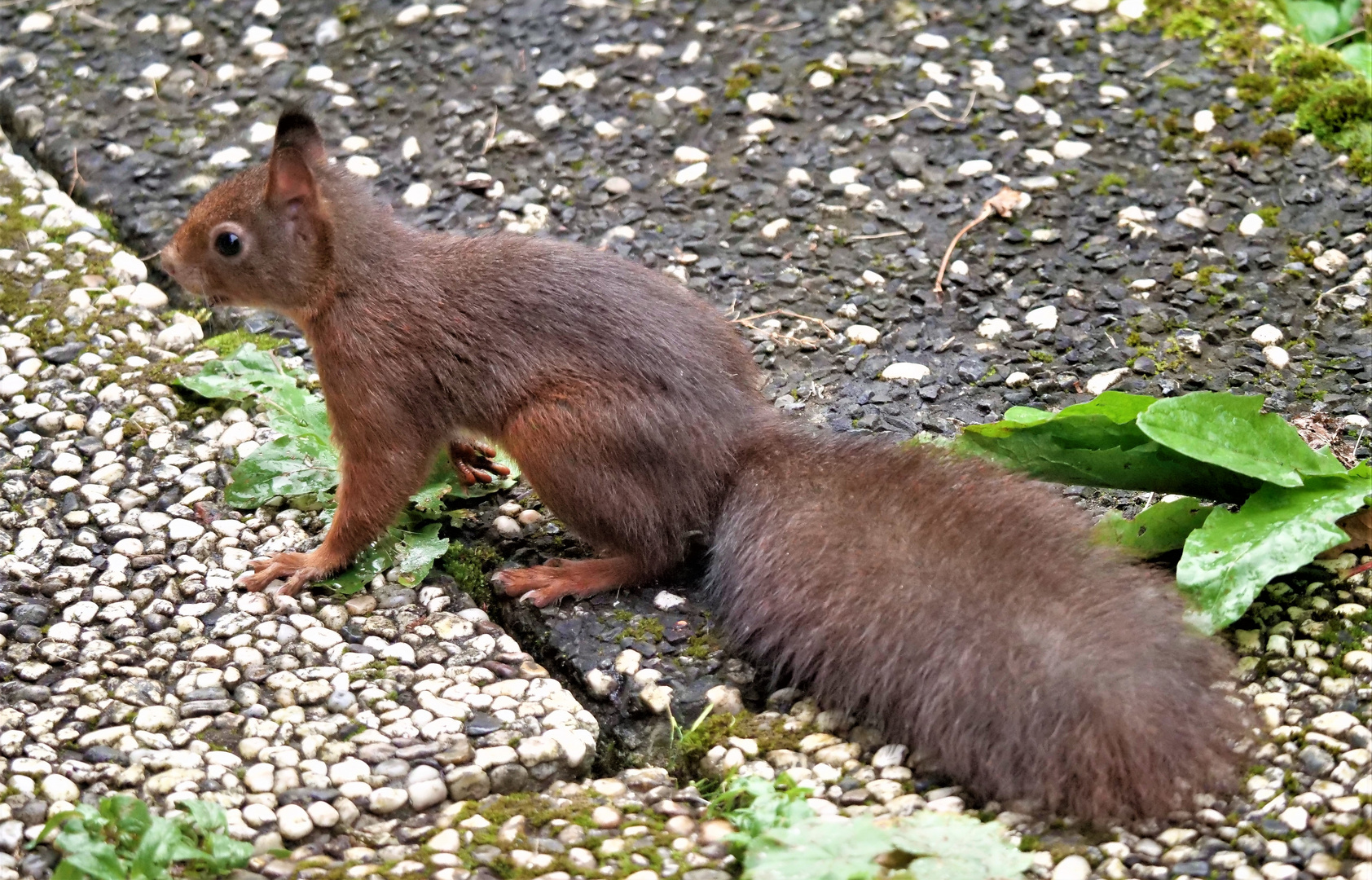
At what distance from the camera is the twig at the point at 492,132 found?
187 inches

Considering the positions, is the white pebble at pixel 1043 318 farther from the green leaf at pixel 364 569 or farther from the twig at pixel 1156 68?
the green leaf at pixel 364 569

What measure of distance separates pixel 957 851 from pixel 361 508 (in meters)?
1.65

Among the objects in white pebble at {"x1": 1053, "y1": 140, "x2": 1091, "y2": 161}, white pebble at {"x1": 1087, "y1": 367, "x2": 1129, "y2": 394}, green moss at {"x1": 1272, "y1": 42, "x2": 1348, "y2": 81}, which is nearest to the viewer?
white pebble at {"x1": 1087, "y1": 367, "x2": 1129, "y2": 394}

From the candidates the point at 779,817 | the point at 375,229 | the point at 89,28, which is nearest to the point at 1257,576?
the point at 779,817

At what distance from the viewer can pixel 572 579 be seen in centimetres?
325

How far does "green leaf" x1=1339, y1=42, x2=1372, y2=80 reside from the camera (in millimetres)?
4863

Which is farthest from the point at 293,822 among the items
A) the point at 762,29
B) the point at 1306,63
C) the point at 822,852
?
the point at 1306,63

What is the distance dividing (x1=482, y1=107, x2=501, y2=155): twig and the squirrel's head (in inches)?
47.6

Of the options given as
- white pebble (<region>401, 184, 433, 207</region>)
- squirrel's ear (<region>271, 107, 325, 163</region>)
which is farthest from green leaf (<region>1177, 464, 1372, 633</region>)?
white pebble (<region>401, 184, 433, 207</region>)

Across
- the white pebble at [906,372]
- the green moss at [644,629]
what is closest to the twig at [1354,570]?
the white pebble at [906,372]

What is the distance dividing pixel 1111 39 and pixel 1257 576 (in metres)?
2.88

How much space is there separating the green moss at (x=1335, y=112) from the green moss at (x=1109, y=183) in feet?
2.07

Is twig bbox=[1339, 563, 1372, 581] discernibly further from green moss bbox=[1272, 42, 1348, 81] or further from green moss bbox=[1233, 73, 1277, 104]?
green moss bbox=[1272, 42, 1348, 81]

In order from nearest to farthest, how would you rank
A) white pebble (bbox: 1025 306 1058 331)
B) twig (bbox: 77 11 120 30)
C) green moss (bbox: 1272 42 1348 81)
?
white pebble (bbox: 1025 306 1058 331) < green moss (bbox: 1272 42 1348 81) < twig (bbox: 77 11 120 30)
